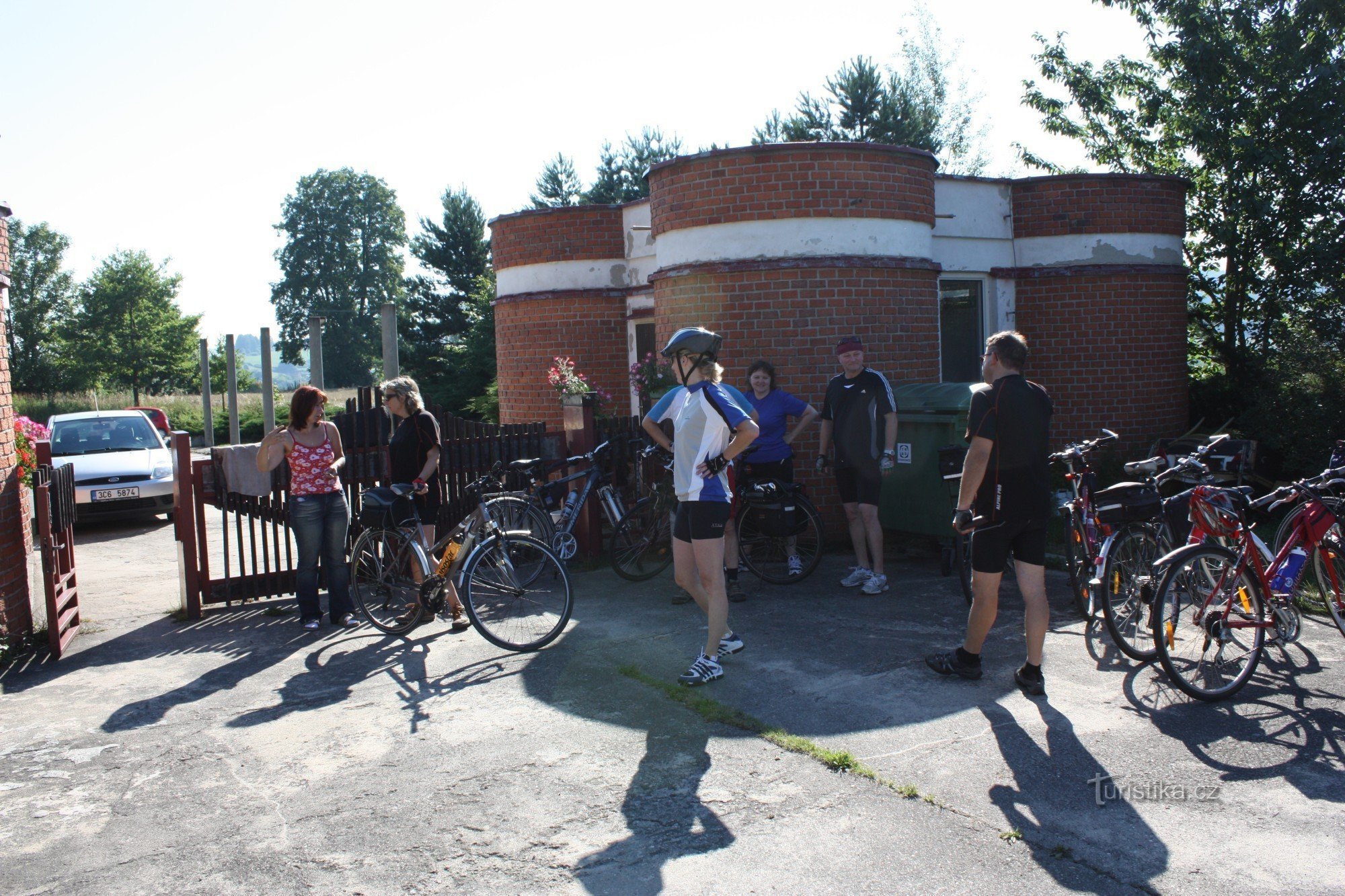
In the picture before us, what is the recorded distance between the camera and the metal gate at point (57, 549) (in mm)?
6332

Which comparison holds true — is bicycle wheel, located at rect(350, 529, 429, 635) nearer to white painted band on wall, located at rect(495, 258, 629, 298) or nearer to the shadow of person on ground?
the shadow of person on ground

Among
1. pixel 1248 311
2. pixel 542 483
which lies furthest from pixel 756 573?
pixel 1248 311

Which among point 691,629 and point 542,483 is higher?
point 542,483

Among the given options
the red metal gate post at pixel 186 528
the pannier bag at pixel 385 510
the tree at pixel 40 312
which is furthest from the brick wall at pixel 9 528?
the tree at pixel 40 312

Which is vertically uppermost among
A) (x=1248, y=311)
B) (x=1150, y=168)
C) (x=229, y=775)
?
(x=1150, y=168)

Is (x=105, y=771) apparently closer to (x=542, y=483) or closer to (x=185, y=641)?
(x=185, y=641)

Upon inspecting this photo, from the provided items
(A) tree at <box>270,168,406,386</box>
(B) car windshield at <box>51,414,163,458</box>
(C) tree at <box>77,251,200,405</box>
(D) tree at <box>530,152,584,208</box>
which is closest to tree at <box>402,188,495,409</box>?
(D) tree at <box>530,152,584,208</box>

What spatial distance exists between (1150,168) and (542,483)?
389 inches

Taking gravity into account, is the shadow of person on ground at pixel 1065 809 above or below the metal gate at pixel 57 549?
below

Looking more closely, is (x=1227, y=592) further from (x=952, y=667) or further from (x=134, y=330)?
(x=134, y=330)

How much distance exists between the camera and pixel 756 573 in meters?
7.65

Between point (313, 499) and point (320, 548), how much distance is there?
1.16 feet

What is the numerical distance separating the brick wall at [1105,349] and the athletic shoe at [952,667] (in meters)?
6.78

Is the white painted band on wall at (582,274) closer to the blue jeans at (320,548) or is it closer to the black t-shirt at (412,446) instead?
the black t-shirt at (412,446)
